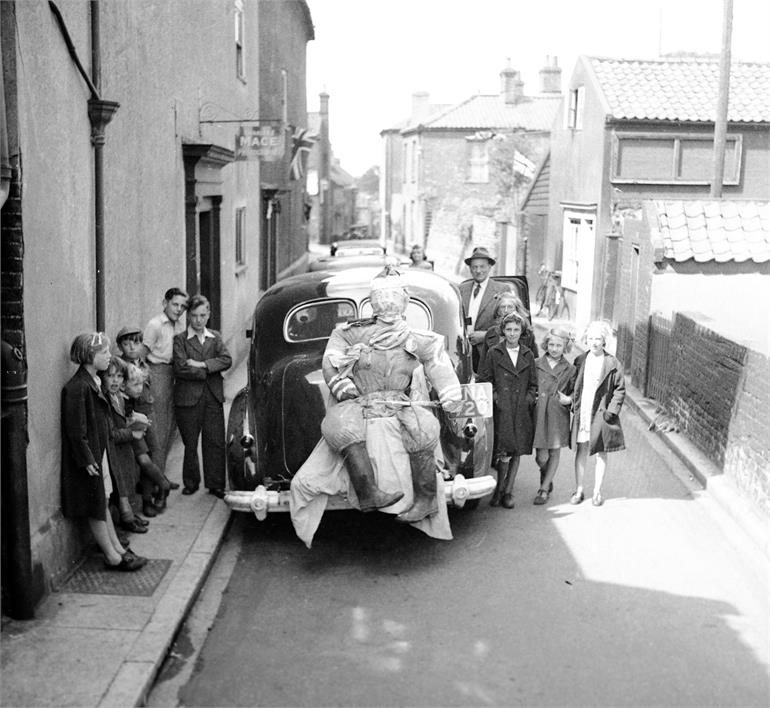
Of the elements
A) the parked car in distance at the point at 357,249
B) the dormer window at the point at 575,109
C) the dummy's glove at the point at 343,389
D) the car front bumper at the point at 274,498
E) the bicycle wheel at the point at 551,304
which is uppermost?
the dormer window at the point at 575,109

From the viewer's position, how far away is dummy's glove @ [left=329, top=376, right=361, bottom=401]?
7438 mm

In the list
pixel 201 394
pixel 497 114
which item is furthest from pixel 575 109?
pixel 497 114

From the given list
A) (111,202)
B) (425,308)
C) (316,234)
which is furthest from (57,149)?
(316,234)

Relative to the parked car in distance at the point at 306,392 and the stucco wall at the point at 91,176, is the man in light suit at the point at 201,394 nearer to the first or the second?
the parked car in distance at the point at 306,392

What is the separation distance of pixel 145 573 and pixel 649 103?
17.4 metres

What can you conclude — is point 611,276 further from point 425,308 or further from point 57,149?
point 57,149

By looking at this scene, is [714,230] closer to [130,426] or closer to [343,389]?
[343,389]

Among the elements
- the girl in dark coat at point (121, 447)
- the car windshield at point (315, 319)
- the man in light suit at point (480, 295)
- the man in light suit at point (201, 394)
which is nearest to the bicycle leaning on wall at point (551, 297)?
the man in light suit at point (480, 295)

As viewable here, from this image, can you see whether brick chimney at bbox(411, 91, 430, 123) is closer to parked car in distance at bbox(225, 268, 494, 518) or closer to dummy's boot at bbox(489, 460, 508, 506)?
parked car in distance at bbox(225, 268, 494, 518)

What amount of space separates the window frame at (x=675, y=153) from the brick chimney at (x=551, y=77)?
31.4 m

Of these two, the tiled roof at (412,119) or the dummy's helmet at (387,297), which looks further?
the tiled roof at (412,119)

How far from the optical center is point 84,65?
7.84 metres

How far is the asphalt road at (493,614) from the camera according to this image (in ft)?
18.3

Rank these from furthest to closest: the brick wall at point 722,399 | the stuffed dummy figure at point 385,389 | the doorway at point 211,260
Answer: the doorway at point 211,260
the brick wall at point 722,399
the stuffed dummy figure at point 385,389
